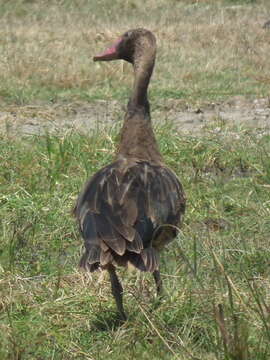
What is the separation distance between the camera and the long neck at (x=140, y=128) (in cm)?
593

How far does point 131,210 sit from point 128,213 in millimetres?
41

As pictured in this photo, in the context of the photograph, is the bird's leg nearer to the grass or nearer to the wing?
the wing

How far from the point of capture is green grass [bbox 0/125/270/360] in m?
4.44

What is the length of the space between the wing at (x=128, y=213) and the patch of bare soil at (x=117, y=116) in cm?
349

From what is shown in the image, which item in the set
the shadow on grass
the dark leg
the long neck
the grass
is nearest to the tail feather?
the shadow on grass

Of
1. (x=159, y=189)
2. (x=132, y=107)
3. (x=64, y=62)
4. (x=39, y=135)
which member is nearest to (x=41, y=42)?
(x=64, y=62)

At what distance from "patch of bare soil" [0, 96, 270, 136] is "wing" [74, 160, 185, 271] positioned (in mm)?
3492

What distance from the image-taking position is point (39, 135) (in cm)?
877

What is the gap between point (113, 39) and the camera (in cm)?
1616

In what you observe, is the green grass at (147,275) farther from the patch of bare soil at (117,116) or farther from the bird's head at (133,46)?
the bird's head at (133,46)

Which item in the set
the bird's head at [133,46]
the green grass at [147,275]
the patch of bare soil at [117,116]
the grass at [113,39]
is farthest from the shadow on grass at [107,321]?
the grass at [113,39]

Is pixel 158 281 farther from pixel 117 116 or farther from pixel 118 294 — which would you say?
pixel 117 116

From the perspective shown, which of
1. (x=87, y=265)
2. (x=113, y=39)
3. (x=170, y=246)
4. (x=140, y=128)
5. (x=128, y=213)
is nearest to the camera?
(x=87, y=265)

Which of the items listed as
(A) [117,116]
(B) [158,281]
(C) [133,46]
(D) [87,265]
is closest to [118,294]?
(B) [158,281]
